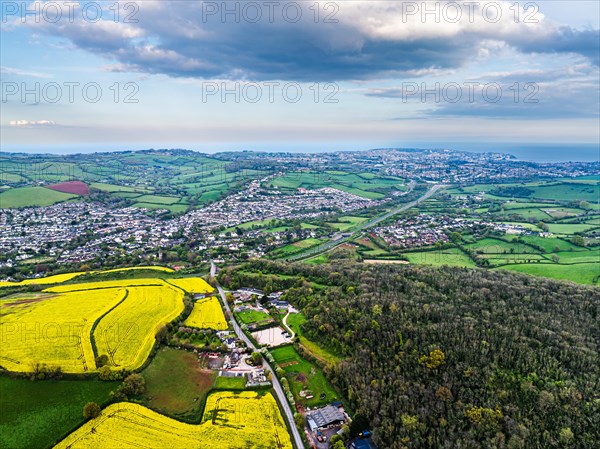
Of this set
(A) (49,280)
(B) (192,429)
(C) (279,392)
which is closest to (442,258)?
(C) (279,392)

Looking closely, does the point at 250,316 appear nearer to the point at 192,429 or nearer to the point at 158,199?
the point at 192,429

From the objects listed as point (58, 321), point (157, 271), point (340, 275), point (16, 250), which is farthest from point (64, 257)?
point (340, 275)

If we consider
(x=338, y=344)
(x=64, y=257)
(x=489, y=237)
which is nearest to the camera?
(x=338, y=344)

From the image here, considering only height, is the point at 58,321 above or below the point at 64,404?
above

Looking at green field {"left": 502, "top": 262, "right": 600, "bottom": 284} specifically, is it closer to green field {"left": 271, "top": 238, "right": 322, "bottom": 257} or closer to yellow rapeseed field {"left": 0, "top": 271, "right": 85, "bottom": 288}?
green field {"left": 271, "top": 238, "right": 322, "bottom": 257}

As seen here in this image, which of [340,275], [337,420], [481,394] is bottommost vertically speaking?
[337,420]

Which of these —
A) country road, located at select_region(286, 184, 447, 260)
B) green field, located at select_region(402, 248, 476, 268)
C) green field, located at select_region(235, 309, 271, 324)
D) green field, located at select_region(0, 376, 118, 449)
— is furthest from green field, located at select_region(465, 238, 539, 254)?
green field, located at select_region(0, 376, 118, 449)

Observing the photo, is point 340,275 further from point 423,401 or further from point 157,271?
point 157,271
